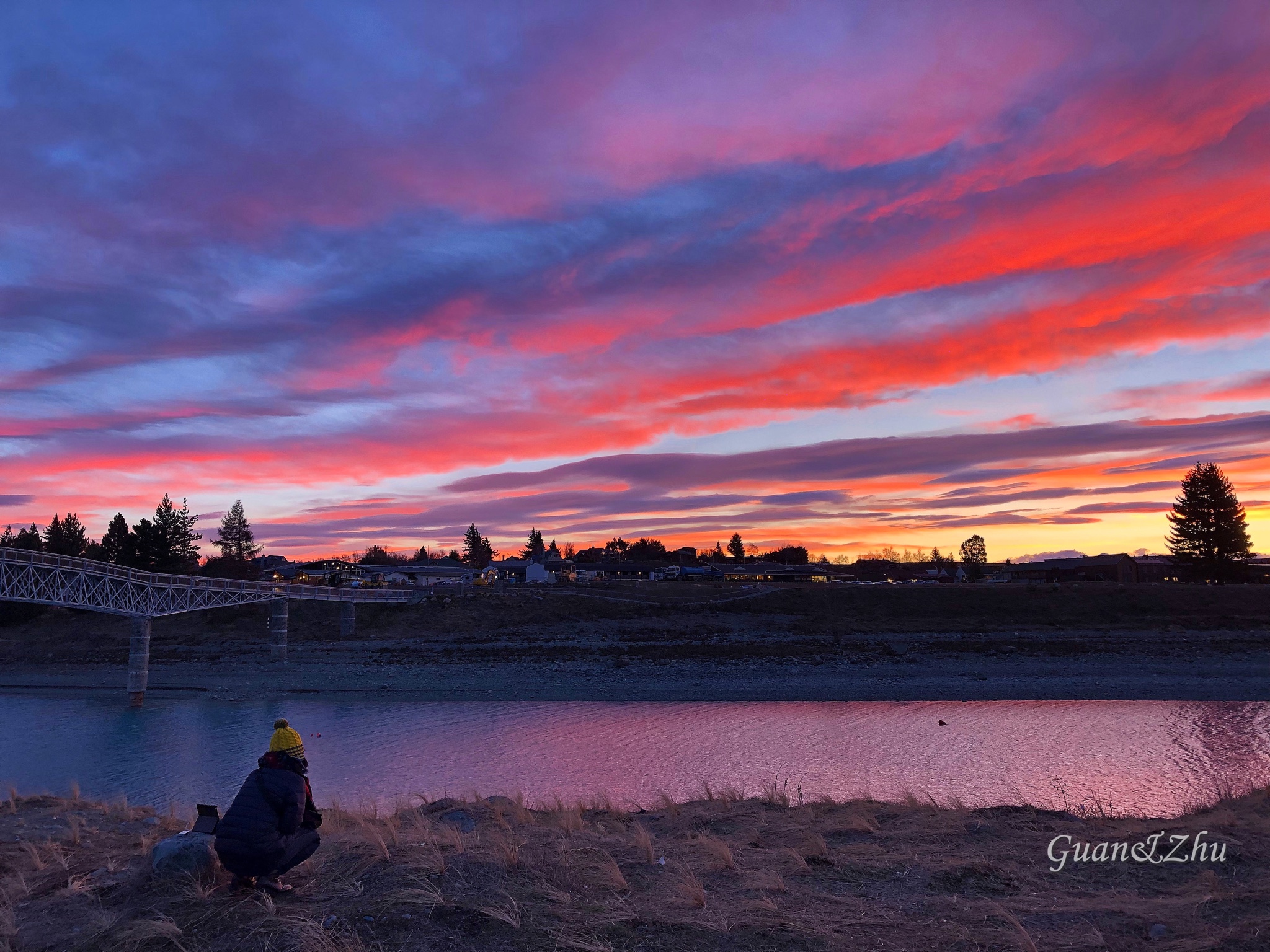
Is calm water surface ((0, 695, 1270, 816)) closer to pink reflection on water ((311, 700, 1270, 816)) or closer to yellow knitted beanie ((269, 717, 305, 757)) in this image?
pink reflection on water ((311, 700, 1270, 816))

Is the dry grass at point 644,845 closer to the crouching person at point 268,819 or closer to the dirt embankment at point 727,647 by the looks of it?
the crouching person at point 268,819

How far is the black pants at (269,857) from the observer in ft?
29.1

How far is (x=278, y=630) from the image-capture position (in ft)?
211

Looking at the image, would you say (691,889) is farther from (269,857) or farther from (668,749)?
(668,749)

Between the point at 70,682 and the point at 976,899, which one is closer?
the point at 976,899

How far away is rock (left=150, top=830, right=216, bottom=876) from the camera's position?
9.37m

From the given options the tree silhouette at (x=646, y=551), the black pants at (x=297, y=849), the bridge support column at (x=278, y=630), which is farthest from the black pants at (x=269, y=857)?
the tree silhouette at (x=646, y=551)

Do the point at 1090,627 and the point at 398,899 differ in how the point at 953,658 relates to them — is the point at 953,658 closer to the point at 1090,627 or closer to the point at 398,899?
the point at 1090,627

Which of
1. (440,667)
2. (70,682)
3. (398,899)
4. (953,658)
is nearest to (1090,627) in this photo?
(953,658)

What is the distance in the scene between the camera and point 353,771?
26938mm

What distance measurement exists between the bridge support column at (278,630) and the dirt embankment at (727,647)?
1077 mm

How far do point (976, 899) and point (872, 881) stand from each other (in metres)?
1.32

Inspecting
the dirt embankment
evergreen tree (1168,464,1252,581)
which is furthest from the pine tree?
evergreen tree (1168,464,1252,581)

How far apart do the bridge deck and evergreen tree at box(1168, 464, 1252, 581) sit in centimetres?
10263
